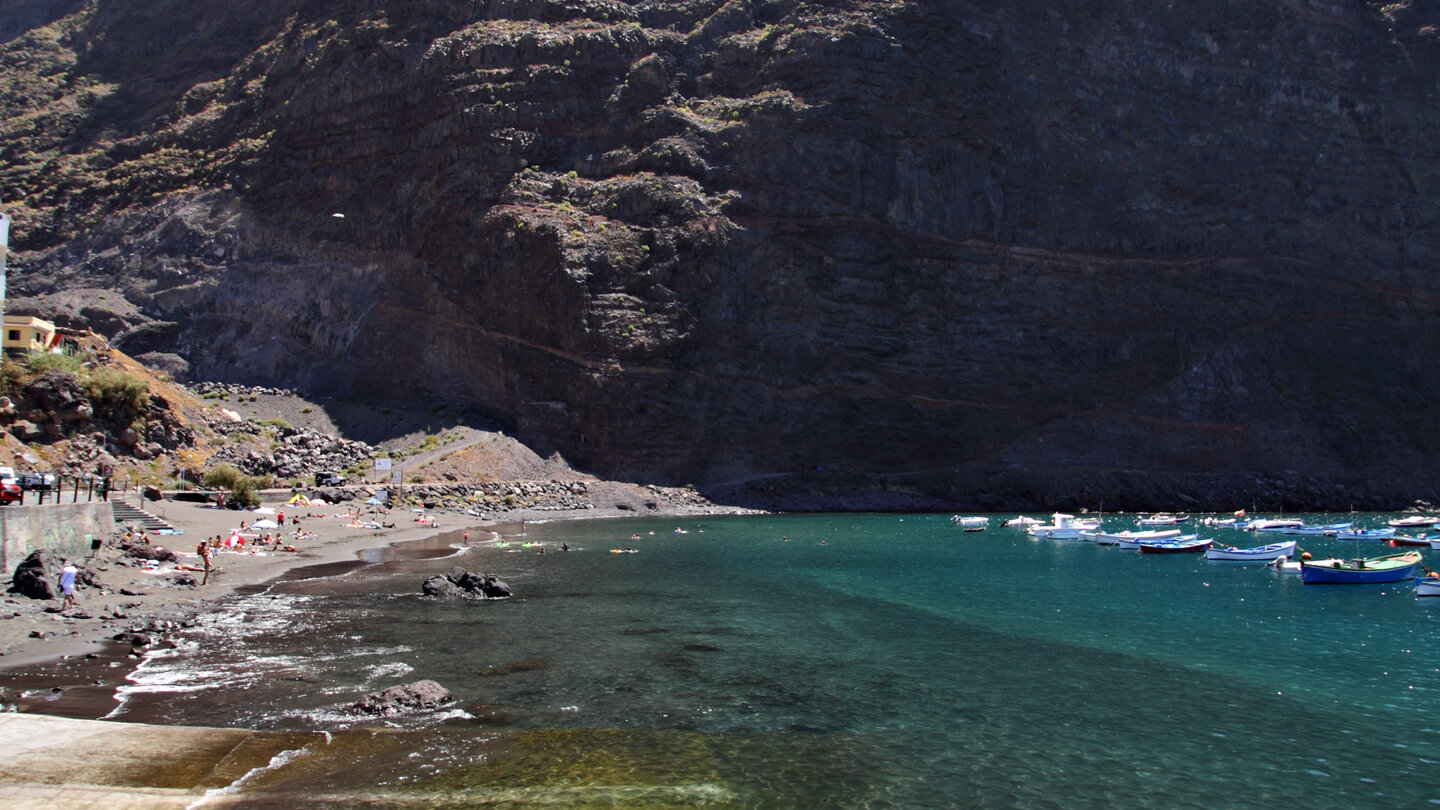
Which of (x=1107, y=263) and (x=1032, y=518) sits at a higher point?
(x=1107, y=263)

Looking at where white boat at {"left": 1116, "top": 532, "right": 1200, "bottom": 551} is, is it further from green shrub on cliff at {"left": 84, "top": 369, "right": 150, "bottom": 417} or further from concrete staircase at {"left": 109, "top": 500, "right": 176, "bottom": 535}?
green shrub on cliff at {"left": 84, "top": 369, "right": 150, "bottom": 417}

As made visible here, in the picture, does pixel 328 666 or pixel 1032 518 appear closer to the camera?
pixel 328 666

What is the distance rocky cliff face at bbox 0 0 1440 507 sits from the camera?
279 ft

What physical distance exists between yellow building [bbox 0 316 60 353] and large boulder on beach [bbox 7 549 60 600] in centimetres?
3263

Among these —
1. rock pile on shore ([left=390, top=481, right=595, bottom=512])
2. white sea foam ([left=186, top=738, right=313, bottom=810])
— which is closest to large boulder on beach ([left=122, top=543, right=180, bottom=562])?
white sea foam ([left=186, top=738, right=313, bottom=810])

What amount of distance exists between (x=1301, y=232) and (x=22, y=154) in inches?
5065

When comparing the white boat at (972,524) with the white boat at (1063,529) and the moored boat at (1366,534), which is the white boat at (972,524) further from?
the moored boat at (1366,534)

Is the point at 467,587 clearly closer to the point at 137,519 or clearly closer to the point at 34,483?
the point at 34,483

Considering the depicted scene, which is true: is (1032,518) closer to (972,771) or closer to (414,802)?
(972,771)

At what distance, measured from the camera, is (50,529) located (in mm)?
27938

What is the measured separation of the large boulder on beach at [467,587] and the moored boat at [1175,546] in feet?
126

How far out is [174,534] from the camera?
3956cm

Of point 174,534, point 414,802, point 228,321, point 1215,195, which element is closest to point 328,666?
point 414,802

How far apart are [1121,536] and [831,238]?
127 feet
